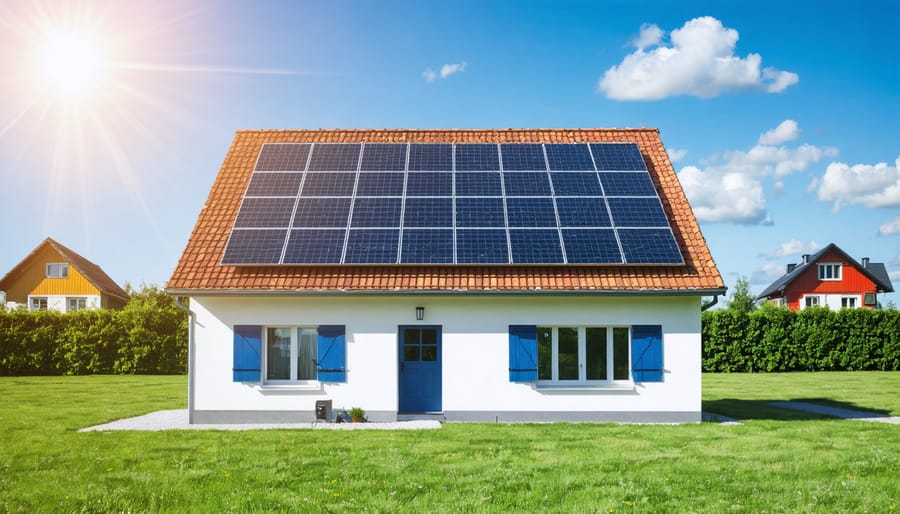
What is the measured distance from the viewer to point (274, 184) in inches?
763

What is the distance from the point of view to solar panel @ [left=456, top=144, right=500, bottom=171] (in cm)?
2003

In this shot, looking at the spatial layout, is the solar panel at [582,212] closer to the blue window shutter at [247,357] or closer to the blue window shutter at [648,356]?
the blue window shutter at [648,356]

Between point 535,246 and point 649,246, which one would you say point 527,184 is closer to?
point 535,246

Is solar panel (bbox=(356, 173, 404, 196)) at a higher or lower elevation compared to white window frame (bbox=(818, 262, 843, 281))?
higher

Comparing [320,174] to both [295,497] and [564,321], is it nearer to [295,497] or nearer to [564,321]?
[564,321]

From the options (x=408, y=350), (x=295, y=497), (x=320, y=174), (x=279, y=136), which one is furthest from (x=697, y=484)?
(x=279, y=136)

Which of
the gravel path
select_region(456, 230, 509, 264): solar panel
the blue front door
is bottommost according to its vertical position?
the gravel path

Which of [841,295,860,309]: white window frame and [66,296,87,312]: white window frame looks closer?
[66,296,87,312]: white window frame

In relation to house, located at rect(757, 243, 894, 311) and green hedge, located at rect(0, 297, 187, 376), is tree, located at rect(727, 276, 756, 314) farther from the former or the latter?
green hedge, located at rect(0, 297, 187, 376)

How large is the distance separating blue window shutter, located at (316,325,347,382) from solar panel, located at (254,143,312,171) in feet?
16.6

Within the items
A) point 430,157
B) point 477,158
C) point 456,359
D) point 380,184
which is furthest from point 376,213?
point 456,359

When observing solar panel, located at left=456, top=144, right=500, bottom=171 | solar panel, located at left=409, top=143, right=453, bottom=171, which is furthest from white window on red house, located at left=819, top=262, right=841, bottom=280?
solar panel, located at left=409, top=143, right=453, bottom=171

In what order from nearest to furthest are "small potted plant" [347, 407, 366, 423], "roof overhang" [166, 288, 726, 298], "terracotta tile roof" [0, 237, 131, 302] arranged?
A: "roof overhang" [166, 288, 726, 298] → "small potted plant" [347, 407, 366, 423] → "terracotta tile roof" [0, 237, 131, 302]

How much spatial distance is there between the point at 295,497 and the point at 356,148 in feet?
40.7
